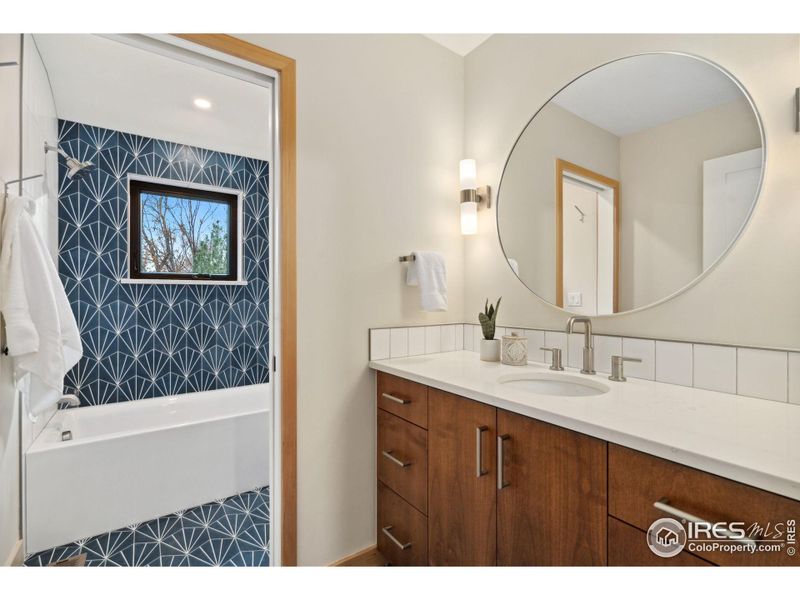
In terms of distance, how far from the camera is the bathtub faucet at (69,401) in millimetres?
2488

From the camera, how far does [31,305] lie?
124 centimetres

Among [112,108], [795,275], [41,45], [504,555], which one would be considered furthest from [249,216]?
[795,275]

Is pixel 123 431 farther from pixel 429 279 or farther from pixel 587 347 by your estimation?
pixel 587 347

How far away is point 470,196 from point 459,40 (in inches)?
29.7

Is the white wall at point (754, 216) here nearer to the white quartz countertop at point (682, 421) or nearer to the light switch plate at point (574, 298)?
the light switch plate at point (574, 298)

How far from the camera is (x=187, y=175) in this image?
9.97 ft

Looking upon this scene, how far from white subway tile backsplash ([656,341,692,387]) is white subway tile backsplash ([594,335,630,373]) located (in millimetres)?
131

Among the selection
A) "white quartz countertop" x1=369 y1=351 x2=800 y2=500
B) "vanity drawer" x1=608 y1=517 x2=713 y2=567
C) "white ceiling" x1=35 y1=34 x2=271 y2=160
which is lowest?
"vanity drawer" x1=608 y1=517 x2=713 y2=567

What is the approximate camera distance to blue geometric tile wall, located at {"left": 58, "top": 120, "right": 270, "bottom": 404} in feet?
8.69

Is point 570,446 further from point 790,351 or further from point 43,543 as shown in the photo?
point 43,543

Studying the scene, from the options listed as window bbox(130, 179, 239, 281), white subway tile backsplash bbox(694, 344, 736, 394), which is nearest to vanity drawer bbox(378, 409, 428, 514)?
white subway tile backsplash bbox(694, 344, 736, 394)

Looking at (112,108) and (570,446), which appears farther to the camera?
(112,108)

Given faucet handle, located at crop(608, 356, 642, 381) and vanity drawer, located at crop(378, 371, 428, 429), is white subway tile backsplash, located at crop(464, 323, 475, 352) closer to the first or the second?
vanity drawer, located at crop(378, 371, 428, 429)

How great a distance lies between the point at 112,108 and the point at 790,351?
134 inches
